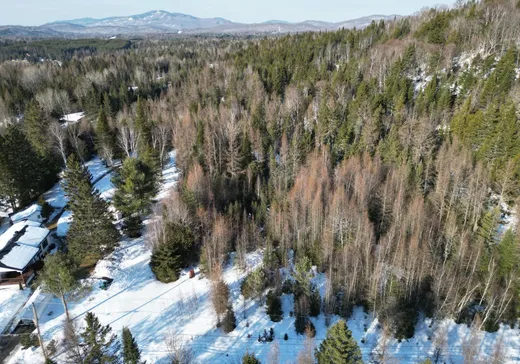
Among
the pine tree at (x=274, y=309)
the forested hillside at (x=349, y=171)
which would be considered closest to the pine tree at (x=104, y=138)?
the forested hillside at (x=349, y=171)

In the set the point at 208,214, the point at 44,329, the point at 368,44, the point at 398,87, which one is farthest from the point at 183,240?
the point at 368,44

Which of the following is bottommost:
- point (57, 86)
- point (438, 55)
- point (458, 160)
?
point (458, 160)

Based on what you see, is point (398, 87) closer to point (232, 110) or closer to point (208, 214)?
point (232, 110)

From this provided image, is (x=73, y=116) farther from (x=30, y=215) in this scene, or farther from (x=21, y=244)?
(x=21, y=244)

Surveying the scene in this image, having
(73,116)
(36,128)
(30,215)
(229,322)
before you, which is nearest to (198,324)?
(229,322)

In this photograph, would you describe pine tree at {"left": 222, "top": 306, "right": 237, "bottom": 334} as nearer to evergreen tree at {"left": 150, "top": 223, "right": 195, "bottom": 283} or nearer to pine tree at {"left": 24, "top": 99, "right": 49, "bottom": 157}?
evergreen tree at {"left": 150, "top": 223, "right": 195, "bottom": 283}

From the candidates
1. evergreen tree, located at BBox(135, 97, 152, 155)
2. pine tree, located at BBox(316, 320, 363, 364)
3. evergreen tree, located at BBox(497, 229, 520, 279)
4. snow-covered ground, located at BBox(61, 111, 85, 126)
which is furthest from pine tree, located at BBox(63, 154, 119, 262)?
snow-covered ground, located at BBox(61, 111, 85, 126)
